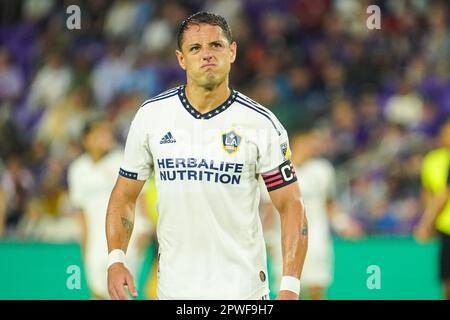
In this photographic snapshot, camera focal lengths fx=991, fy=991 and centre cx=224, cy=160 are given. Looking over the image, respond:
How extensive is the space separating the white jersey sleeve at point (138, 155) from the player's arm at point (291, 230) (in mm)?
590

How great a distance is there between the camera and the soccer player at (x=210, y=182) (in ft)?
14.0

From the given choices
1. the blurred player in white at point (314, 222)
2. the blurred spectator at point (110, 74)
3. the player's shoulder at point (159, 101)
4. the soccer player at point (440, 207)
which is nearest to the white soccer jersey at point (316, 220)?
the blurred player in white at point (314, 222)

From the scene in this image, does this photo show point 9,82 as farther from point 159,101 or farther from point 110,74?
point 159,101

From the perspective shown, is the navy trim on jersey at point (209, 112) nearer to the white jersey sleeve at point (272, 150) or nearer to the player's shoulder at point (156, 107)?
the player's shoulder at point (156, 107)

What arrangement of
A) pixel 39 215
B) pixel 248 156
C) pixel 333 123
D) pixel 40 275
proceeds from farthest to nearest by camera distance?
pixel 333 123
pixel 39 215
pixel 40 275
pixel 248 156

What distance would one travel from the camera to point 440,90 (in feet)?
39.7

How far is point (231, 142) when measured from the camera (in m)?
4.34

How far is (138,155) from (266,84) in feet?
26.7

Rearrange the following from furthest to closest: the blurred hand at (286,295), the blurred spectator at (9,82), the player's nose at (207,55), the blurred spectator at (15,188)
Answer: the blurred spectator at (9,82) < the blurred spectator at (15,188) < the player's nose at (207,55) < the blurred hand at (286,295)

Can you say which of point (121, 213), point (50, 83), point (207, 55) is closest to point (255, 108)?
point (207, 55)
